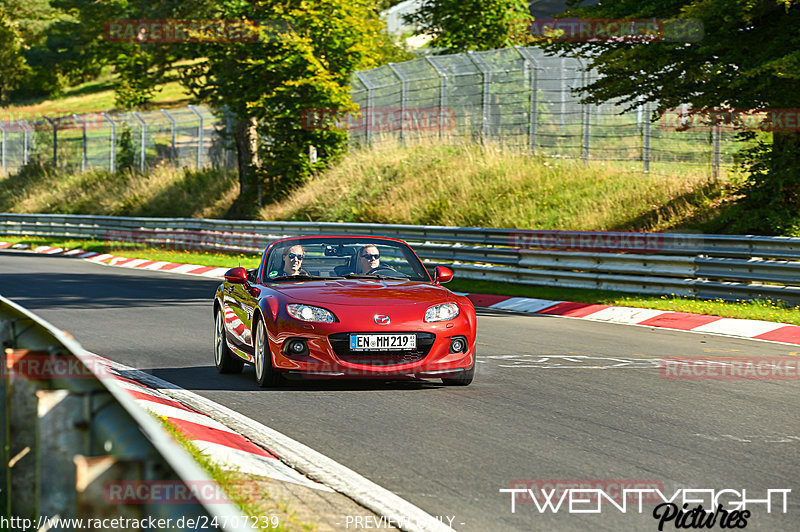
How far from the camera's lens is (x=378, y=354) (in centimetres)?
871

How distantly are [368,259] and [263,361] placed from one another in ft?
5.09

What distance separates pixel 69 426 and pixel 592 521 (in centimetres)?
252

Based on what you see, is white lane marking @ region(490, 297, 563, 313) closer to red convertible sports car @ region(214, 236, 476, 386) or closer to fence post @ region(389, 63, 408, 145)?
red convertible sports car @ region(214, 236, 476, 386)

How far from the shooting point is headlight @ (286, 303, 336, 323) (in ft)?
28.7

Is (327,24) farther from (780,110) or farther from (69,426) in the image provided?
(69,426)

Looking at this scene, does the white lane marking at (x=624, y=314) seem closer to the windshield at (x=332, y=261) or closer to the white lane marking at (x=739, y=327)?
the white lane marking at (x=739, y=327)

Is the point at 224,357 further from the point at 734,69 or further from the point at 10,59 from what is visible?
the point at 10,59

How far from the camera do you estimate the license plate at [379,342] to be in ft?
28.4

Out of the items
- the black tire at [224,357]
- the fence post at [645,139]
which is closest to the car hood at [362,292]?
the black tire at [224,357]

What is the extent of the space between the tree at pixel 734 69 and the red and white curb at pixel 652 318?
3251 mm

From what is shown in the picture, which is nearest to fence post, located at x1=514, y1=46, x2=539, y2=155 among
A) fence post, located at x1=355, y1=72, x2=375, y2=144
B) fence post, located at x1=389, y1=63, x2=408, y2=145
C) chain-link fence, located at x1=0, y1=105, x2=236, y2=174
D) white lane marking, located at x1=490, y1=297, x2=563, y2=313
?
fence post, located at x1=389, y1=63, x2=408, y2=145

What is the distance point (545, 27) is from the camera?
18750 mm

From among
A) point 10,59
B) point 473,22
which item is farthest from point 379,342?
point 10,59

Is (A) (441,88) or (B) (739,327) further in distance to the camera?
(A) (441,88)
